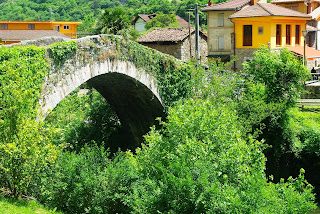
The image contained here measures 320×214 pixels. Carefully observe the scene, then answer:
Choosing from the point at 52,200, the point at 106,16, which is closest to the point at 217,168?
the point at 52,200

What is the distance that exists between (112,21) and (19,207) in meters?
28.9

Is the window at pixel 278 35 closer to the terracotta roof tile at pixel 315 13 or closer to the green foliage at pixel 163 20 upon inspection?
the terracotta roof tile at pixel 315 13

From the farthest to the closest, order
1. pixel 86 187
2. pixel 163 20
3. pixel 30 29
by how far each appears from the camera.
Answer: pixel 163 20, pixel 30 29, pixel 86 187

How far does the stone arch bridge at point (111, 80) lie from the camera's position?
15414 millimetres

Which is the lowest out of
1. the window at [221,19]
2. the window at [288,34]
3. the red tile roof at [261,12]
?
the window at [288,34]

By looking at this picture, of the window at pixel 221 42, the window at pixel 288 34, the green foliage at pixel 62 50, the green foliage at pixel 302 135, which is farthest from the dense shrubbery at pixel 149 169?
the window at pixel 221 42

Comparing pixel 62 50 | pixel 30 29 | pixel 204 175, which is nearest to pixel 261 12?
pixel 62 50

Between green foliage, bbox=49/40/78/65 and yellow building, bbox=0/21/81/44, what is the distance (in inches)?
1253

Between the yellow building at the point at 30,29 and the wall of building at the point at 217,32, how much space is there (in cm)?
1799

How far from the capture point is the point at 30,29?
197 feet

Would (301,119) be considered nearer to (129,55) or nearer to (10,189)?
(129,55)

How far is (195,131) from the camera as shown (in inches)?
588

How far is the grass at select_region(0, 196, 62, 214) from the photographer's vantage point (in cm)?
1127

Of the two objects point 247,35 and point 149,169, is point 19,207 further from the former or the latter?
point 247,35
